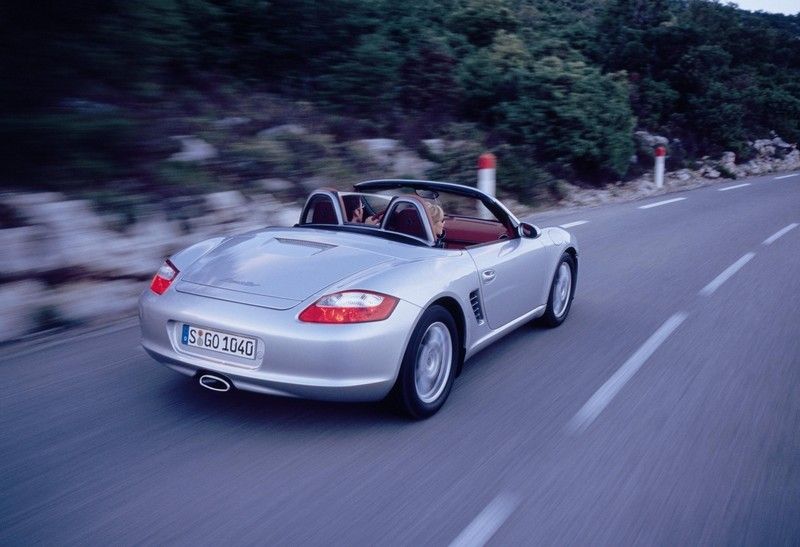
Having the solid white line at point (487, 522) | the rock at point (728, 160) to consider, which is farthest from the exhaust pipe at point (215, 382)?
the rock at point (728, 160)

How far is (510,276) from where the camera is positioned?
17.6ft

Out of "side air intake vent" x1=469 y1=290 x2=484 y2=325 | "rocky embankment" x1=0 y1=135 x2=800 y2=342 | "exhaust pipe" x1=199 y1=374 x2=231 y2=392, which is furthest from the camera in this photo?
"rocky embankment" x1=0 y1=135 x2=800 y2=342

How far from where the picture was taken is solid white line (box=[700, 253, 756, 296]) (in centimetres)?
824

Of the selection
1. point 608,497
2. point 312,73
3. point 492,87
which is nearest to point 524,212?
point 492,87

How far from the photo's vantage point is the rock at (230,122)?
10.8m

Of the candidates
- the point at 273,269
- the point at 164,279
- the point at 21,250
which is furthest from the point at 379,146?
the point at 273,269

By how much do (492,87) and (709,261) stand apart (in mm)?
7627

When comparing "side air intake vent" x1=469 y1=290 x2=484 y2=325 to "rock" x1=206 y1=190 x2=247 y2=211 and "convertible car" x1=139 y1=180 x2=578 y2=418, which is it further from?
"rock" x1=206 y1=190 x2=247 y2=211

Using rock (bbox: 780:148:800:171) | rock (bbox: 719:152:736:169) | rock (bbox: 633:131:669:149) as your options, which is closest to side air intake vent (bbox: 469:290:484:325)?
rock (bbox: 633:131:669:149)

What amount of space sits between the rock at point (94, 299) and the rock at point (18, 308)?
151 millimetres

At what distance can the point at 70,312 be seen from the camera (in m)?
6.35

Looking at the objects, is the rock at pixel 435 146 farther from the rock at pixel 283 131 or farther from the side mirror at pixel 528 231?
the side mirror at pixel 528 231

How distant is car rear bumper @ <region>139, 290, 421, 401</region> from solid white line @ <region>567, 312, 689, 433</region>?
1216 millimetres

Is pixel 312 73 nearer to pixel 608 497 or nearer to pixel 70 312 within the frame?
pixel 70 312
